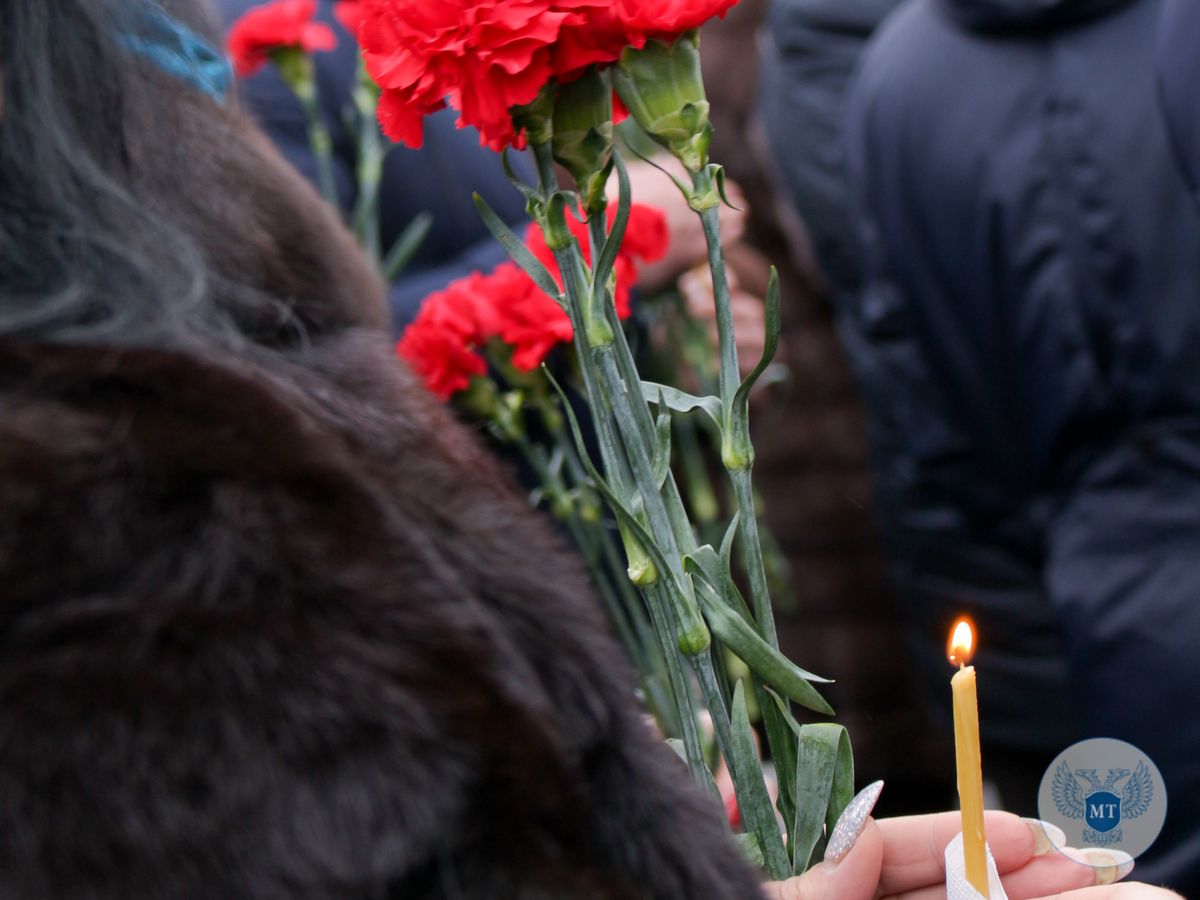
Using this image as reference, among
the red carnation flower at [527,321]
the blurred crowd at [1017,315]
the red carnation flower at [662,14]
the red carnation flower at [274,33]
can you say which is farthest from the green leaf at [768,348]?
the red carnation flower at [274,33]

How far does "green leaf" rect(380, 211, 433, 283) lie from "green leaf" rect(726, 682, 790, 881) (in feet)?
2.51

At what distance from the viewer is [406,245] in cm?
131

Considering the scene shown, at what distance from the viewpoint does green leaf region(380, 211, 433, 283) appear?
131 centimetres

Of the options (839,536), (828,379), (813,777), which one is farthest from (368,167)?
(839,536)

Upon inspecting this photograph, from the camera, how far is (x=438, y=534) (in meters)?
0.57

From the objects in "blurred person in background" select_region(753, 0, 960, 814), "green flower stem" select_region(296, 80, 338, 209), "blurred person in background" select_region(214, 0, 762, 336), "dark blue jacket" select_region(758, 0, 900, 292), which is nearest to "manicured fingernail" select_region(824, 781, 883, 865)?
"blurred person in background" select_region(214, 0, 762, 336)

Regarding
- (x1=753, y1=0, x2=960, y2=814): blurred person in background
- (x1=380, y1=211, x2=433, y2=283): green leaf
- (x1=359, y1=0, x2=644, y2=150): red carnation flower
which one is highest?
(x1=359, y1=0, x2=644, y2=150): red carnation flower

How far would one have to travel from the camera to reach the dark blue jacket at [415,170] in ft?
4.55

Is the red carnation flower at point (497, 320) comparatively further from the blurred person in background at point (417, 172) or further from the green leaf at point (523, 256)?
the blurred person in background at point (417, 172)

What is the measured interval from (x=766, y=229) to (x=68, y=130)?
1.64m

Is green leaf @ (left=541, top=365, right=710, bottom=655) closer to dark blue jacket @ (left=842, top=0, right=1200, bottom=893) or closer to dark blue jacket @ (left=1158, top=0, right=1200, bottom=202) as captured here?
dark blue jacket @ (left=1158, top=0, right=1200, bottom=202)

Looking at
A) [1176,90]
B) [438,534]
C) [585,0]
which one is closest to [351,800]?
[438,534]

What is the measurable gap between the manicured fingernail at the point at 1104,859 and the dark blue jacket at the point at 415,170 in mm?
901

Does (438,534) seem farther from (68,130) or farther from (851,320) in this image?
(851,320)
